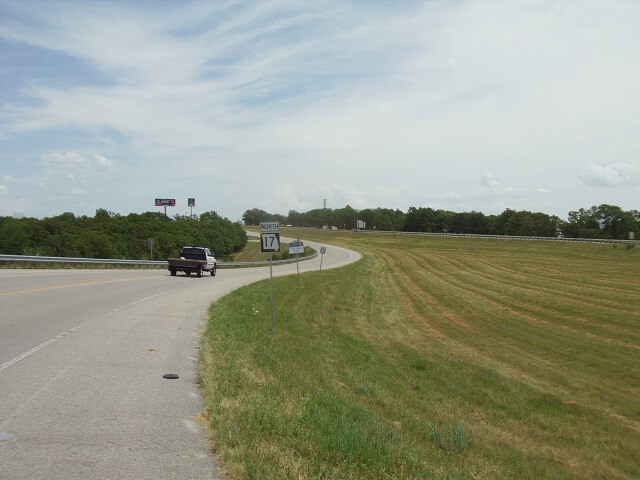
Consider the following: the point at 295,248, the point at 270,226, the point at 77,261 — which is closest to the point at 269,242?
the point at 270,226

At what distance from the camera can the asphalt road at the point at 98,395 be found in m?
5.28

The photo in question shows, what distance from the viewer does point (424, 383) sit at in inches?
583

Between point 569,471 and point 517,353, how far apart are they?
10.5 metres

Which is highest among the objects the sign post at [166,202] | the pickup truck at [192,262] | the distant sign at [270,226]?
the sign post at [166,202]

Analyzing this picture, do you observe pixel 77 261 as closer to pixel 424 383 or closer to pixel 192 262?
pixel 192 262

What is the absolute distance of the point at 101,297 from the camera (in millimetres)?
19609

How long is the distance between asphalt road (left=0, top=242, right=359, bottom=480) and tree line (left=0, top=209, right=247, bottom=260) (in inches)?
2667

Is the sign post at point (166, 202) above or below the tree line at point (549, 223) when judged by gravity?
above

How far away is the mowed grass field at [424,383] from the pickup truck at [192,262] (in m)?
6.04

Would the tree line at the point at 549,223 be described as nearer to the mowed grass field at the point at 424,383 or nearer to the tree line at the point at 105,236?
the tree line at the point at 105,236

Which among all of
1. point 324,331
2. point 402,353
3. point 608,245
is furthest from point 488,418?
point 608,245

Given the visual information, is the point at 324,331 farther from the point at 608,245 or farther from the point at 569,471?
the point at 608,245

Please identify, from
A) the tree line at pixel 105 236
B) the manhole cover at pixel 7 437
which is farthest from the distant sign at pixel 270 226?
the tree line at pixel 105 236

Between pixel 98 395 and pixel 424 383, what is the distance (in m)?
9.45
